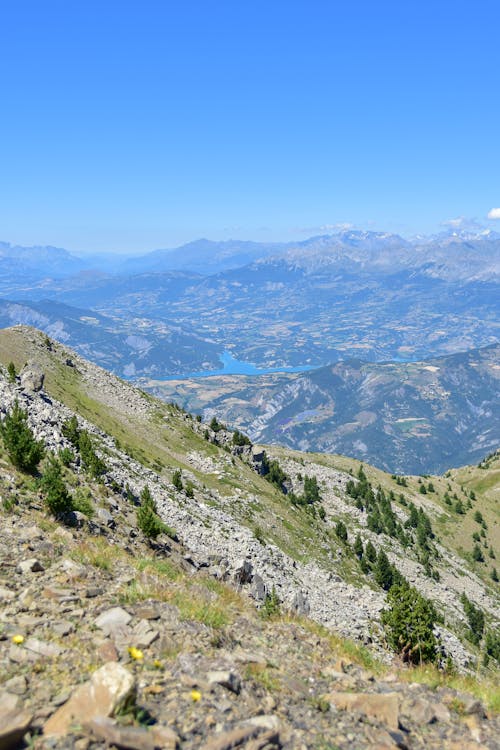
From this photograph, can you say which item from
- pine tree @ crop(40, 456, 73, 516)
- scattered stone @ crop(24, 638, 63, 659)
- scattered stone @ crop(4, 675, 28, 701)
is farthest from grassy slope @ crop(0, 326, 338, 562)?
scattered stone @ crop(4, 675, 28, 701)

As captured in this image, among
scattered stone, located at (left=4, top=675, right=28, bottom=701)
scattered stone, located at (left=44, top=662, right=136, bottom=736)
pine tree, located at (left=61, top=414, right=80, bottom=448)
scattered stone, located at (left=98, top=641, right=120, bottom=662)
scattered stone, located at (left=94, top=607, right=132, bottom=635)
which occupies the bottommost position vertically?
pine tree, located at (left=61, top=414, right=80, bottom=448)

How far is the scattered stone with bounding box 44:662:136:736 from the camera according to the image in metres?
7.37

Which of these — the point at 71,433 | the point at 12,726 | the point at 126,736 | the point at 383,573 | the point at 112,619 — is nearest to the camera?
the point at 12,726

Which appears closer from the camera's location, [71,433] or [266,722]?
[266,722]

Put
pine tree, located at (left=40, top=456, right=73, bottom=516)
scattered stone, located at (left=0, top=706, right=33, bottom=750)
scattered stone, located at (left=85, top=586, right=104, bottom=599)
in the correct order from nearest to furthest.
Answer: scattered stone, located at (left=0, top=706, right=33, bottom=750) → scattered stone, located at (left=85, top=586, right=104, bottom=599) → pine tree, located at (left=40, top=456, right=73, bottom=516)

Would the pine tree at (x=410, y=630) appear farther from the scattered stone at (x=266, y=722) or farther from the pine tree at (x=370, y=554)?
the pine tree at (x=370, y=554)

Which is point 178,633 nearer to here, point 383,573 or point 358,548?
point 383,573

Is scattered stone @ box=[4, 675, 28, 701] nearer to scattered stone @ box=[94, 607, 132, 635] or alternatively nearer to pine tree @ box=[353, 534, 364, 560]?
scattered stone @ box=[94, 607, 132, 635]

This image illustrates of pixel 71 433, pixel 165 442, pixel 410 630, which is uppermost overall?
pixel 71 433

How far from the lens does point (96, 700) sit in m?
7.71

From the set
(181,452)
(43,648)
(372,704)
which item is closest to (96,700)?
(43,648)

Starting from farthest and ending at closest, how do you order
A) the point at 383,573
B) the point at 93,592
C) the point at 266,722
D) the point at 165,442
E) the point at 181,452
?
1. the point at 165,442
2. the point at 181,452
3. the point at 383,573
4. the point at 93,592
5. the point at 266,722

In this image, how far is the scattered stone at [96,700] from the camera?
737 centimetres

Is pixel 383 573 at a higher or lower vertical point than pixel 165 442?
lower
